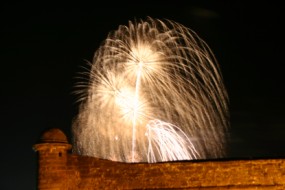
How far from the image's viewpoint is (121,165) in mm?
16344

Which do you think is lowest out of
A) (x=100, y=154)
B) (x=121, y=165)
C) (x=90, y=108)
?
(x=121, y=165)

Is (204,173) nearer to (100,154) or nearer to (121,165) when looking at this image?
(121,165)

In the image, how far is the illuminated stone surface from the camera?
16219mm

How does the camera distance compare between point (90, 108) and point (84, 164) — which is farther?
Result: point (90, 108)

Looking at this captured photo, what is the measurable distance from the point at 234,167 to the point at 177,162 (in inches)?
61.1

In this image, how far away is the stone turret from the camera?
16.1 m

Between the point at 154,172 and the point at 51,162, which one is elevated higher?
the point at 51,162

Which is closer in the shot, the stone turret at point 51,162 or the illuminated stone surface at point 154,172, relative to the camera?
the stone turret at point 51,162

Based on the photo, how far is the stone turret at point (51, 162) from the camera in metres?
16.1

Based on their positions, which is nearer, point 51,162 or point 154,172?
point 51,162

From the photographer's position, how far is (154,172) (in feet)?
53.7

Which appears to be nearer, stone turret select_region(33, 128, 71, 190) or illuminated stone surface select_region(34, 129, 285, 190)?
stone turret select_region(33, 128, 71, 190)

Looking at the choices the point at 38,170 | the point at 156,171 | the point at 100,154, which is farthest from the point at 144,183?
the point at 100,154

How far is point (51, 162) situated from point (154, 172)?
279 cm
